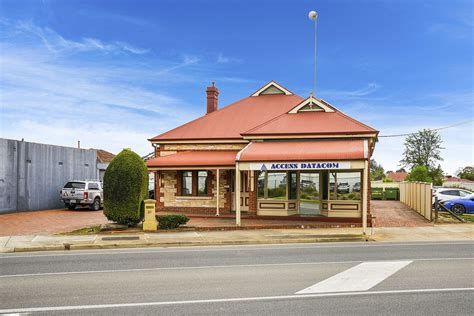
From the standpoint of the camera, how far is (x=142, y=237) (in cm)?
1698

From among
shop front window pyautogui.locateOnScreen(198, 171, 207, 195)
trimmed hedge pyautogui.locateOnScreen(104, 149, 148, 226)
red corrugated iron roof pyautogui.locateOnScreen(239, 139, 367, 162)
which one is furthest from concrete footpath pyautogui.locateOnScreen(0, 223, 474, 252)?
shop front window pyautogui.locateOnScreen(198, 171, 207, 195)

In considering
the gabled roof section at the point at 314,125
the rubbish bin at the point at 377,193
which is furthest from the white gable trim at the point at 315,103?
the rubbish bin at the point at 377,193

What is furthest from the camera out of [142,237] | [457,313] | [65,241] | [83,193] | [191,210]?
[83,193]

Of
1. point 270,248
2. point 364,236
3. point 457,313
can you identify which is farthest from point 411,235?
point 457,313

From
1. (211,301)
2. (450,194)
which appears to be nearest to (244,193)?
(450,194)

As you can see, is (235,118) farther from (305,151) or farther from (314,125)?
(305,151)

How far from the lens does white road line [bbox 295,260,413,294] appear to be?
8.73 meters

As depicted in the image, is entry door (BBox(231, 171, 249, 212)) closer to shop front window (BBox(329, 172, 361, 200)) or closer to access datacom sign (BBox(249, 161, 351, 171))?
shop front window (BBox(329, 172, 361, 200))

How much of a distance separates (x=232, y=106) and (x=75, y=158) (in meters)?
12.1

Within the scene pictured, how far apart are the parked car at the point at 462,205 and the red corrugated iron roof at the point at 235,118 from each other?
1032 cm

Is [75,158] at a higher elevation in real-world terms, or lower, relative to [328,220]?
higher

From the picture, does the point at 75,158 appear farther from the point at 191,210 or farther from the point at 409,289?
the point at 409,289

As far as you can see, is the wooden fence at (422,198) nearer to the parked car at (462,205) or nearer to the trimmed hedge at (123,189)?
the parked car at (462,205)

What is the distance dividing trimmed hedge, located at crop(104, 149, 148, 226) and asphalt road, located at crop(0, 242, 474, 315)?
14.7 ft
